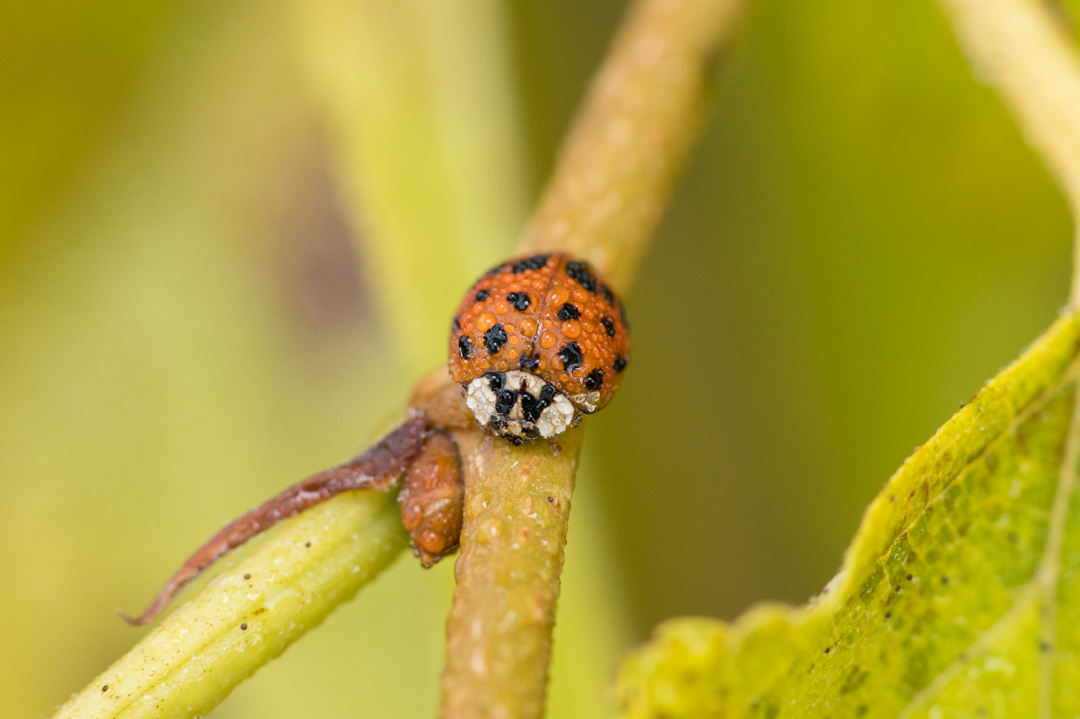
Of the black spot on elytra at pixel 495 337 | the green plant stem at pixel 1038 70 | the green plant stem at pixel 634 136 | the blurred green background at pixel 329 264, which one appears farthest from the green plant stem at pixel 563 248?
the blurred green background at pixel 329 264

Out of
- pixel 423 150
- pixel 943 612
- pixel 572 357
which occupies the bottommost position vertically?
pixel 943 612

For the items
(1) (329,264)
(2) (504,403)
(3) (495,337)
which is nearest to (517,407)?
(2) (504,403)

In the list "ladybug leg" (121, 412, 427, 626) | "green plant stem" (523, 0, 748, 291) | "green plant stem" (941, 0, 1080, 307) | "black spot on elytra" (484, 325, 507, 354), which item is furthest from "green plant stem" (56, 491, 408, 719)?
"green plant stem" (941, 0, 1080, 307)

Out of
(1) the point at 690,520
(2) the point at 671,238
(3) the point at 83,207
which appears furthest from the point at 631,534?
(3) the point at 83,207

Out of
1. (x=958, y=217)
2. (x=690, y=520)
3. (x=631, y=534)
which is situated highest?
(x=958, y=217)

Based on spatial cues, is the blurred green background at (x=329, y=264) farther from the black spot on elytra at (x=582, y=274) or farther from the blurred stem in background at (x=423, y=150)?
the black spot on elytra at (x=582, y=274)

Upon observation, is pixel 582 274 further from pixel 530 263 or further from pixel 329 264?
pixel 329 264

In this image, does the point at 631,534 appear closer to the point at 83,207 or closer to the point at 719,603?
the point at 719,603
